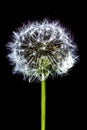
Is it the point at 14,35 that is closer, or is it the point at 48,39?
the point at 48,39

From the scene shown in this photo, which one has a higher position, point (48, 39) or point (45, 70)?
point (48, 39)

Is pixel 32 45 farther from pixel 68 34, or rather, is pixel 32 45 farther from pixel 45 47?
pixel 68 34

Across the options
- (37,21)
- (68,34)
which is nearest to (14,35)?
(37,21)

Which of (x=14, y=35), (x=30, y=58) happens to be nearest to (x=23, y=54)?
(x=30, y=58)

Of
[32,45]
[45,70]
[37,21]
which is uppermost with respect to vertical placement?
[37,21]
